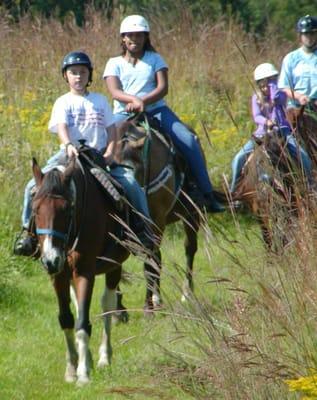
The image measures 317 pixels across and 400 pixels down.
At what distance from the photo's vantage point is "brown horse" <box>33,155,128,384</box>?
9.23 metres

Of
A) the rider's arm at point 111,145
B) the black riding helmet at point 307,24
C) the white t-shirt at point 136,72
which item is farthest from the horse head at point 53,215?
the black riding helmet at point 307,24

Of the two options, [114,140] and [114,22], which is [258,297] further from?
[114,22]

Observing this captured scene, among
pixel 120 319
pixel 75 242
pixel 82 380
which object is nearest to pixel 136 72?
pixel 120 319

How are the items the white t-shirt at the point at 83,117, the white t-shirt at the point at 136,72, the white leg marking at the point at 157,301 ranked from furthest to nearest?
the white t-shirt at the point at 136,72, the white t-shirt at the point at 83,117, the white leg marking at the point at 157,301

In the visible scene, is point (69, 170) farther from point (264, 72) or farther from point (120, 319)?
point (264, 72)

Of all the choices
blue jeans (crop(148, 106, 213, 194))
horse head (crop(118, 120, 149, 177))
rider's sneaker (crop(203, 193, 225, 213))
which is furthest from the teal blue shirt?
horse head (crop(118, 120, 149, 177))

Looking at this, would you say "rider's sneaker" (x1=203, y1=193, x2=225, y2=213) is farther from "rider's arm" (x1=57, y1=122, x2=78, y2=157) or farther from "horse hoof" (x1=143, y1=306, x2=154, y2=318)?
"rider's arm" (x1=57, y1=122, x2=78, y2=157)

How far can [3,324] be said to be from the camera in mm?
11664

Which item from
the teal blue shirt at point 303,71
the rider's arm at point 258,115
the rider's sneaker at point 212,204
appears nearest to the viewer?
the rider's arm at point 258,115

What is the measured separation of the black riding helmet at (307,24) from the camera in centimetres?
1448

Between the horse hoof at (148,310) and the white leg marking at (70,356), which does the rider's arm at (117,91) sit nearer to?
the horse hoof at (148,310)

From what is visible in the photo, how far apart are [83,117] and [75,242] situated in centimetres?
126

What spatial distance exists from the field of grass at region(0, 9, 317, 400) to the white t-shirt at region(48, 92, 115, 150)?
105cm

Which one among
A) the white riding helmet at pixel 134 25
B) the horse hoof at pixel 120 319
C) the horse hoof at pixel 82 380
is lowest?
the horse hoof at pixel 120 319
